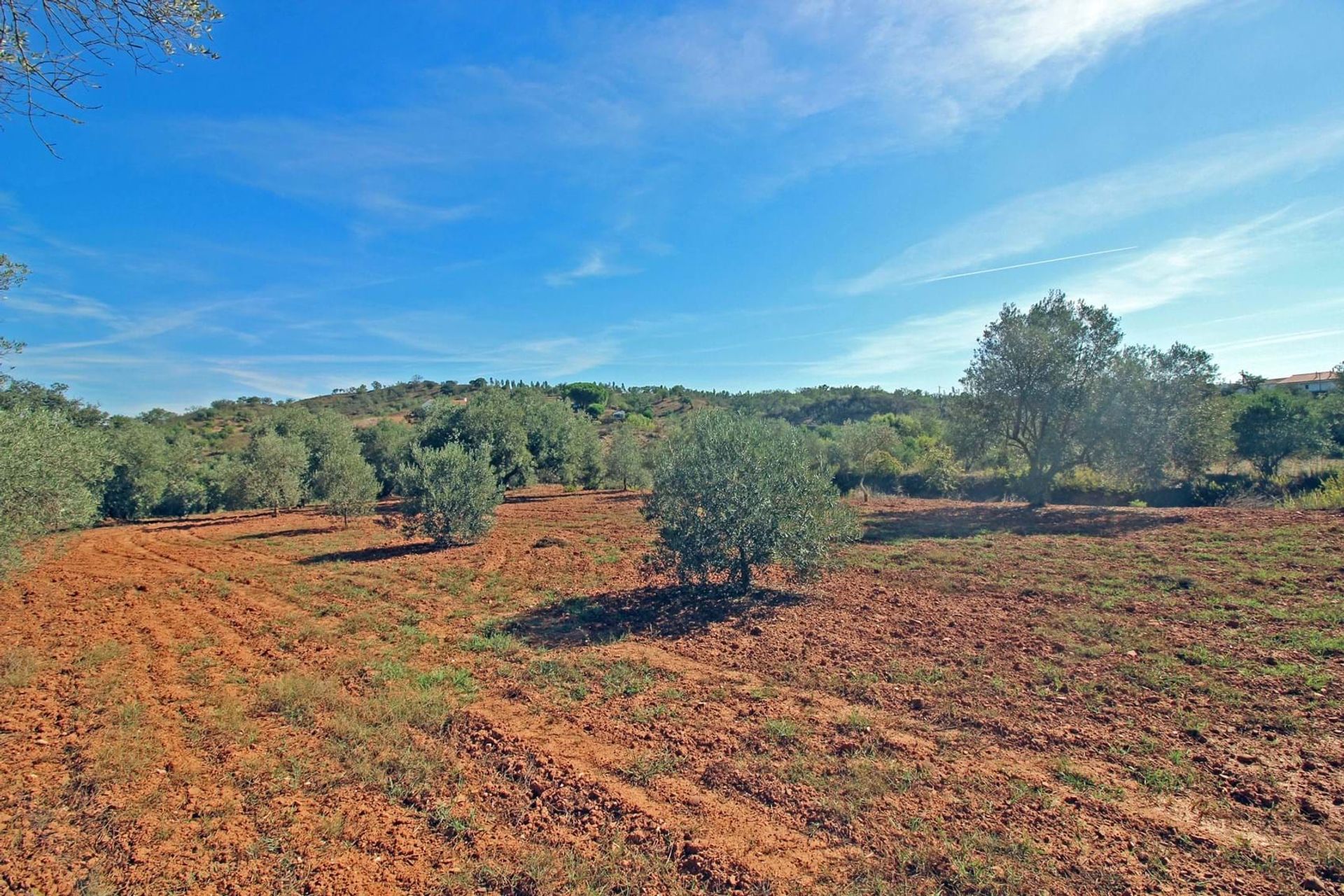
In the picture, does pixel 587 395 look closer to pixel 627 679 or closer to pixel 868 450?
pixel 868 450

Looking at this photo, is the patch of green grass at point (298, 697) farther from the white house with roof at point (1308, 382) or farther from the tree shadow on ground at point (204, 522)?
the white house with roof at point (1308, 382)

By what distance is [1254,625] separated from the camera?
26.9 feet

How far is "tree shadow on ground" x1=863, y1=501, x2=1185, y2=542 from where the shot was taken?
55.2ft

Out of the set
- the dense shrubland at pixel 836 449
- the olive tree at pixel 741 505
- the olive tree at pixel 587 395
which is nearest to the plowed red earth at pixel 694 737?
the olive tree at pixel 741 505

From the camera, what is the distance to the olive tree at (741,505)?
10336mm

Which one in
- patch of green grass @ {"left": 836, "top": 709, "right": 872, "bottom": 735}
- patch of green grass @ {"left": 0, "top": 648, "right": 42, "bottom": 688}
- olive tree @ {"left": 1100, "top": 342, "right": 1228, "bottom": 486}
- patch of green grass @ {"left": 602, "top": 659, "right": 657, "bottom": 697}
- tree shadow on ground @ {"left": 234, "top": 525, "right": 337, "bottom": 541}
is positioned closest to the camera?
patch of green grass @ {"left": 836, "top": 709, "right": 872, "bottom": 735}

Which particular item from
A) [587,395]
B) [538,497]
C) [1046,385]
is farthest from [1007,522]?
[587,395]

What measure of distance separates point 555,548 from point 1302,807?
49.7ft

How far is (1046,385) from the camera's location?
20.4 m

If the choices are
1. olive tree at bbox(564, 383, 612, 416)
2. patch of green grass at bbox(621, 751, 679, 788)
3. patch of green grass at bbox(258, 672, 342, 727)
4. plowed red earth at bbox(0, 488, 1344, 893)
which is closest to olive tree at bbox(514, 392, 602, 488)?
plowed red earth at bbox(0, 488, 1344, 893)

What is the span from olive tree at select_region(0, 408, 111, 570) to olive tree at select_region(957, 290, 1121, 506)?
2714cm

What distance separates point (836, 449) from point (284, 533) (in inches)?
1161

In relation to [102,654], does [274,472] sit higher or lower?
higher

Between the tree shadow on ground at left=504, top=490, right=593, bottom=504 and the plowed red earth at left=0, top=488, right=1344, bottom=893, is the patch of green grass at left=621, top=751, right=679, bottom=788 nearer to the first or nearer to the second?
the plowed red earth at left=0, top=488, right=1344, bottom=893
